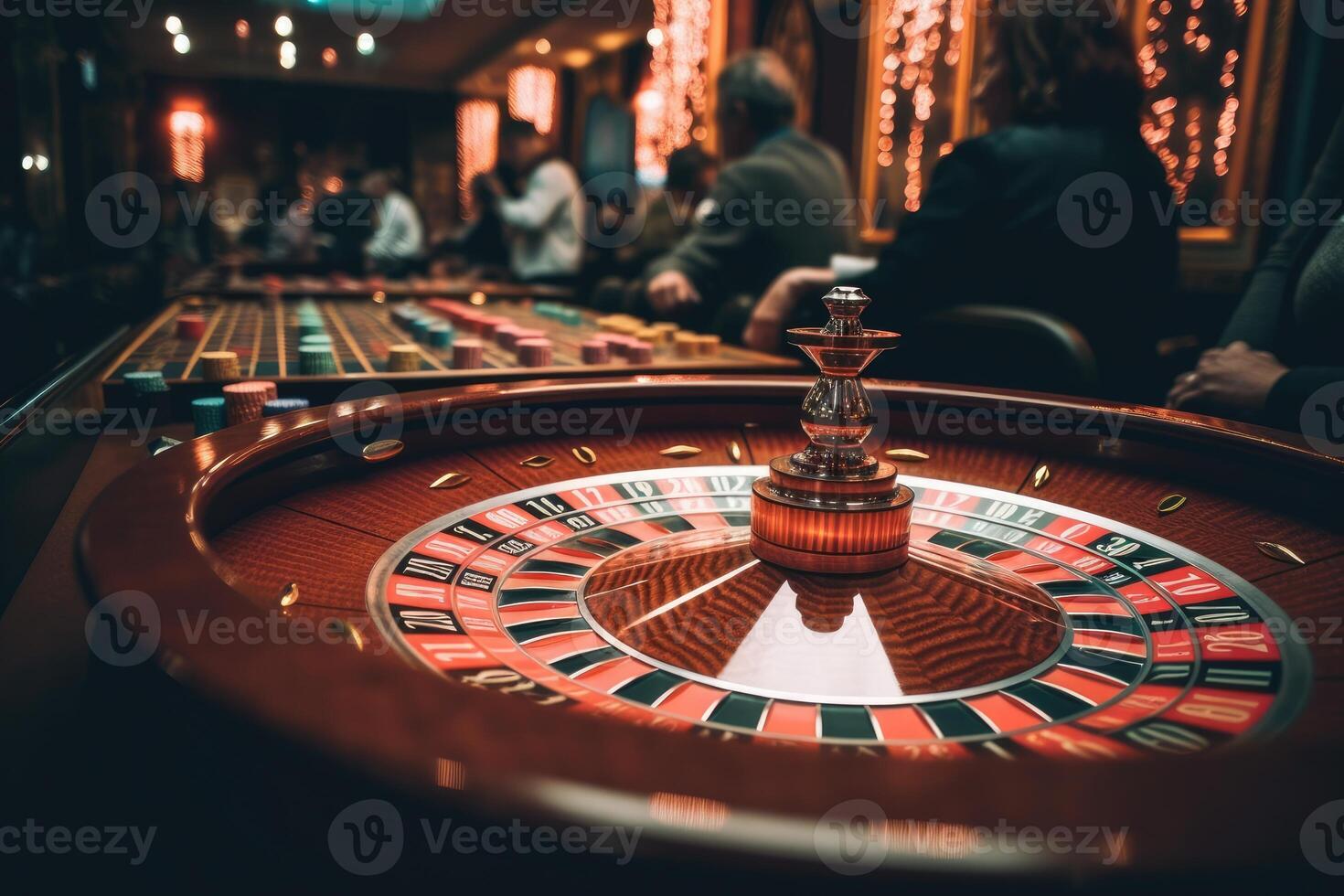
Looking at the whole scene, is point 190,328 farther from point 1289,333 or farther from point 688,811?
point 1289,333

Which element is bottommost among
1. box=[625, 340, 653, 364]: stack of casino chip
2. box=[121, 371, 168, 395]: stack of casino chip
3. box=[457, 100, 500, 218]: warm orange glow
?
box=[121, 371, 168, 395]: stack of casino chip

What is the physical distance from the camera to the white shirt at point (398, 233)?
844 cm

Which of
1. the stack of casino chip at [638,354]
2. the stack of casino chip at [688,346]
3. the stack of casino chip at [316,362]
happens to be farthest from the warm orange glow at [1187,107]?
the stack of casino chip at [316,362]

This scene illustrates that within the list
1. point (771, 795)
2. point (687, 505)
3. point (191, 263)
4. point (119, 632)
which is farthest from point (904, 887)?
point (191, 263)

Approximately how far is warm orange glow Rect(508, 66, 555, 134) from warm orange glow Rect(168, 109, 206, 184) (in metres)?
6.86

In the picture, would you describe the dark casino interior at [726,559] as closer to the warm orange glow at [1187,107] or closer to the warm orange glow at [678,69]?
the warm orange glow at [1187,107]

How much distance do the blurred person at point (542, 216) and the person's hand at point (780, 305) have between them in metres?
3.96

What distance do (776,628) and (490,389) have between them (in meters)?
0.55

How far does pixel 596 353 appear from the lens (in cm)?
186

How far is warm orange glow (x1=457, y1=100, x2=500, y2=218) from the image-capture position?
1778cm

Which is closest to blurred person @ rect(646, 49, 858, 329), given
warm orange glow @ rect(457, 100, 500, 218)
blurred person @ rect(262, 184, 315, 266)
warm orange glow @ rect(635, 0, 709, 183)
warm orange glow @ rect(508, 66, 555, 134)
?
warm orange glow @ rect(635, 0, 709, 183)

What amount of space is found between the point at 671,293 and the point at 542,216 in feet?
10.5

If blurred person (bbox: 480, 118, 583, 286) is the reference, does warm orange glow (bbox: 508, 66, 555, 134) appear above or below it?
above

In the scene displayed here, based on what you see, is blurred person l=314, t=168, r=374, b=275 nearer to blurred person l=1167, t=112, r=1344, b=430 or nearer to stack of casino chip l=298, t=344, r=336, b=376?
stack of casino chip l=298, t=344, r=336, b=376
